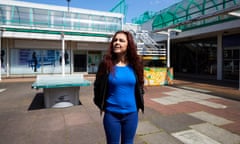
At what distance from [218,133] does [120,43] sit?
304 cm

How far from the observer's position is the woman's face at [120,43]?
180 centimetres

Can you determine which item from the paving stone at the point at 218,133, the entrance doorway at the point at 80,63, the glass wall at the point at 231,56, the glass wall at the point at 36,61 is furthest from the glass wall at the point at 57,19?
the paving stone at the point at 218,133

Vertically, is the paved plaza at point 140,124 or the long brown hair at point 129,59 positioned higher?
the long brown hair at point 129,59

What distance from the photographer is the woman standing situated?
5.75 feet

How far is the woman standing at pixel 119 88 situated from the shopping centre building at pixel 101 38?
916 cm

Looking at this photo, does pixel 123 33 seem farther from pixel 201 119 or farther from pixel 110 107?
pixel 201 119

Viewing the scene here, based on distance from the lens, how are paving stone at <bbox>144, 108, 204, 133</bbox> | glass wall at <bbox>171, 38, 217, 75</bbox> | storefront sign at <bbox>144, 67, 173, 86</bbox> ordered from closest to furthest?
paving stone at <bbox>144, 108, 204, 133</bbox>
storefront sign at <bbox>144, 67, 173, 86</bbox>
glass wall at <bbox>171, 38, 217, 75</bbox>

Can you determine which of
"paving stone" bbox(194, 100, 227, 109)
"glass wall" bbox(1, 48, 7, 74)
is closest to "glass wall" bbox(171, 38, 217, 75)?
"paving stone" bbox(194, 100, 227, 109)

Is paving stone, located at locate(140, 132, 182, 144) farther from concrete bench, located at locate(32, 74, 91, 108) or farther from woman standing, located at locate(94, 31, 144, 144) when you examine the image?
concrete bench, located at locate(32, 74, 91, 108)

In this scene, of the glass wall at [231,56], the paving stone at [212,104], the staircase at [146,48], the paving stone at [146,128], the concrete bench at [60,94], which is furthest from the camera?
the glass wall at [231,56]

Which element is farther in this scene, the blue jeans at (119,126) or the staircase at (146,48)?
the staircase at (146,48)

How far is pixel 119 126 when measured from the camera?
1.78 meters

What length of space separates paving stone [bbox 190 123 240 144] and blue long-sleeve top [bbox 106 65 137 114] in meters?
2.42

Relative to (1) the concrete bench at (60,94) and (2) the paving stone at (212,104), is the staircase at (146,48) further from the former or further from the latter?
(1) the concrete bench at (60,94)
